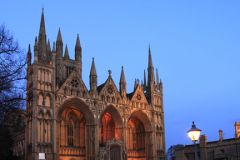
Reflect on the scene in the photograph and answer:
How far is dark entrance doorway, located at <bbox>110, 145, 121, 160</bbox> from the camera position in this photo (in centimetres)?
5262

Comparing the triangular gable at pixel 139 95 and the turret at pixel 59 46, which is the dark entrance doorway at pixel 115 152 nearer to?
the triangular gable at pixel 139 95

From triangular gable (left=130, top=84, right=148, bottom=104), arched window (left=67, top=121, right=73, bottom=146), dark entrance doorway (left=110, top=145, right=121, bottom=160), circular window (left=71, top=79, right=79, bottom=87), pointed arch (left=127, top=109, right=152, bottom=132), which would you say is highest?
circular window (left=71, top=79, right=79, bottom=87)

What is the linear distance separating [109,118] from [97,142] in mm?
8712

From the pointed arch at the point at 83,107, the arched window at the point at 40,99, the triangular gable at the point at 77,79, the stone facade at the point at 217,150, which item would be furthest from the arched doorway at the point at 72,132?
the stone facade at the point at 217,150

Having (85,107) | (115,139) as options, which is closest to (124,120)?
(115,139)

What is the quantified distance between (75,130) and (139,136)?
1269cm

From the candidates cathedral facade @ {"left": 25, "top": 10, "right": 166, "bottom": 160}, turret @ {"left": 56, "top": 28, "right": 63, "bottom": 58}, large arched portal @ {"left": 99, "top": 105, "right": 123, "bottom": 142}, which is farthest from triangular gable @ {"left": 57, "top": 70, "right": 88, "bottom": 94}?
large arched portal @ {"left": 99, "top": 105, "right": 123, "bottom": 142}

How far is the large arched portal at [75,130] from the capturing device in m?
50.9

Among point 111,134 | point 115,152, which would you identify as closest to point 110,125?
point 111,134

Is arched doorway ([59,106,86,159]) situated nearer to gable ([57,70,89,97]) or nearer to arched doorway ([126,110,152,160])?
gable ([57,70,89,97])

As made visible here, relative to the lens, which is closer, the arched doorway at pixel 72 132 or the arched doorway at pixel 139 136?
the arched doorway at pixel 72 132

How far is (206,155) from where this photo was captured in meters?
46.2

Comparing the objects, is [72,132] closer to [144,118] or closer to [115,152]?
[115,152]

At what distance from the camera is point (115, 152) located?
53.1m
